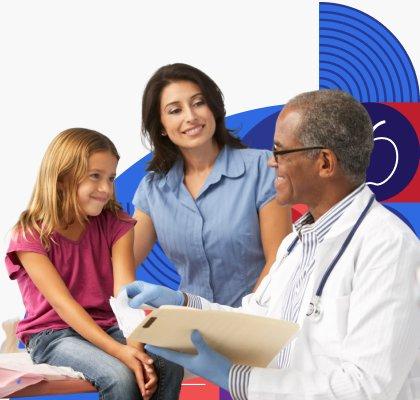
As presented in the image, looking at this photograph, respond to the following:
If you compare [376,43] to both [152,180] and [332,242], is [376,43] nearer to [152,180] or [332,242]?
[152,180]

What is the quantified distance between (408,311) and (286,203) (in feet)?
1.40

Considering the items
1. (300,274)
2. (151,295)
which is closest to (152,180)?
(151,295)

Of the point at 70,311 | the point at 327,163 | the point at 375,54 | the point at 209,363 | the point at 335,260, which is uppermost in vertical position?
the point at 375,54

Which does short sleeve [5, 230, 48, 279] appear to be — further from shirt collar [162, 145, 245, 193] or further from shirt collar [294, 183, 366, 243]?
shirt collar [294, 183, 366, 243]

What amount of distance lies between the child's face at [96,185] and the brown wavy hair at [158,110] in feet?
1.32

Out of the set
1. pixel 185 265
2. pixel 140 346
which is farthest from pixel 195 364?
pixel 185 265

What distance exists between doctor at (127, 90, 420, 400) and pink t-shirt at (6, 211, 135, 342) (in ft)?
2.65

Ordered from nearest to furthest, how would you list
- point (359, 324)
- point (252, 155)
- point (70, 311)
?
point (359, 324), point (70, 311), point (252, 155)

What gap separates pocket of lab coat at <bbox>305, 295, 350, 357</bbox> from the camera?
1.99m

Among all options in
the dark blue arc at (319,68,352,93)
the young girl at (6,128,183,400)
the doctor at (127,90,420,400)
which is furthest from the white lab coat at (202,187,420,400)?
the dark blue arc at (319,68,352,93)

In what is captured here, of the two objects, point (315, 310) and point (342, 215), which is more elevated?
point (342, 215)

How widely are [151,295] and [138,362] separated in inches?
13.3

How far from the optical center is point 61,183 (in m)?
2.93

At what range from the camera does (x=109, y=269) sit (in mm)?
2967
